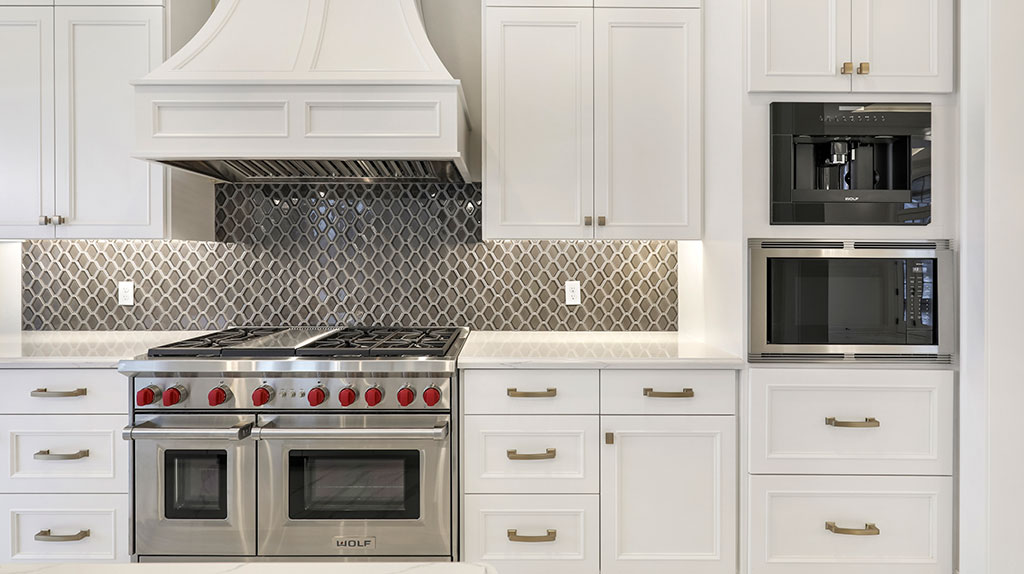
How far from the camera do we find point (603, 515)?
2.06 m

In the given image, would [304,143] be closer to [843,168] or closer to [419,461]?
[419,461]

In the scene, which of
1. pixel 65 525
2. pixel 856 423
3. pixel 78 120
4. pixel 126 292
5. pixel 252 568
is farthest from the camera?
pixel 126 292

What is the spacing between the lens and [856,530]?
78.4 inches

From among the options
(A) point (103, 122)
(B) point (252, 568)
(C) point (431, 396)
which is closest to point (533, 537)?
(C) point (431, 396)

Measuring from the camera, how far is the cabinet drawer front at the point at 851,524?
1991mm

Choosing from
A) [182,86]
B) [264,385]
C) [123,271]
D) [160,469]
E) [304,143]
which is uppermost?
[182,86]

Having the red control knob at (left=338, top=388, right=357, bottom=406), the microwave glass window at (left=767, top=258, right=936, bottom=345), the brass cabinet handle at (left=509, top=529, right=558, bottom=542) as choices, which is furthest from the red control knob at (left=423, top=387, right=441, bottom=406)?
the microwave glass window at (left=767, top=258, right=936, bottom=345)

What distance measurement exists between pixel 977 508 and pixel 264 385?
92.1 inches

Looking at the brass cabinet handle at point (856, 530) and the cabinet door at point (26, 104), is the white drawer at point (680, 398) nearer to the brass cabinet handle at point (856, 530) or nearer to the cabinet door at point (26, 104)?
the brass cabinet handle at point (856, 530)

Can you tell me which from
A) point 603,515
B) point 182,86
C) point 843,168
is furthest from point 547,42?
point 603,515

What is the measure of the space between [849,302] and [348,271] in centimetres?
202

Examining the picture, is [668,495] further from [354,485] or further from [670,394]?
[354,485]

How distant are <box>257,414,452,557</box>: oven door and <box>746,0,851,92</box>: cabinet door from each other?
62.8 inches

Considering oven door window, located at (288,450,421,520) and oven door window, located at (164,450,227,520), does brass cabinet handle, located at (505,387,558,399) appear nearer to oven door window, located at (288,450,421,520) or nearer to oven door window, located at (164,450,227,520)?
oven door window, located at (288,450,421,520)
